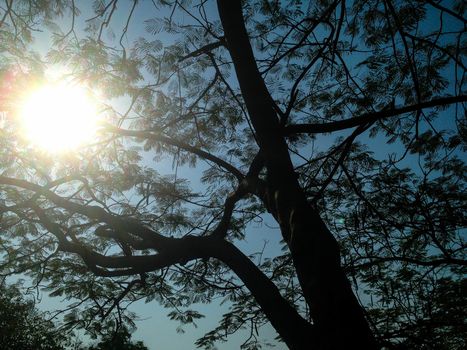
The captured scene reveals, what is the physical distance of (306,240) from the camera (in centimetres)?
203

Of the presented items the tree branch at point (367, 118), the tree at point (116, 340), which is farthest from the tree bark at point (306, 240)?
the tree at point (116, 340)

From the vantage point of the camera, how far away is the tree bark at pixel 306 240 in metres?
1.74

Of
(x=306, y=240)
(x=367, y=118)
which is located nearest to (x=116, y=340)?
(x=306, y=240)

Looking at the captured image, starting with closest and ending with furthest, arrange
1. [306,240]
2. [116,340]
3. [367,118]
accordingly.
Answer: [306,240], [367,118], [116,340]

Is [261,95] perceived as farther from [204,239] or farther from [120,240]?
[120,240]

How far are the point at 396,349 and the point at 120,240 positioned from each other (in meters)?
2.87

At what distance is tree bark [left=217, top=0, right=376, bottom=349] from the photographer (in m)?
1.74

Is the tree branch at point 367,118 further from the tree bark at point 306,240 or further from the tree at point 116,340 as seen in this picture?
the tree at point 116,340

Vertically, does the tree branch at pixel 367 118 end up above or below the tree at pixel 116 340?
above

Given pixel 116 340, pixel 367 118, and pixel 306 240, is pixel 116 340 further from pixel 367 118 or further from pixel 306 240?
pixel 367 118

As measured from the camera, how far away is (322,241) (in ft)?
6.57

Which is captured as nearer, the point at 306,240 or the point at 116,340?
the point at 306,240

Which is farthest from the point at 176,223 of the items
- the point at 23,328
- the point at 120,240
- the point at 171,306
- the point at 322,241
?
the point at 23,328

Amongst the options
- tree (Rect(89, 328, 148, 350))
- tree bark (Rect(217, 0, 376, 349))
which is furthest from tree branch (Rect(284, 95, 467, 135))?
tree (Rect(89, 328, 148, 350))
